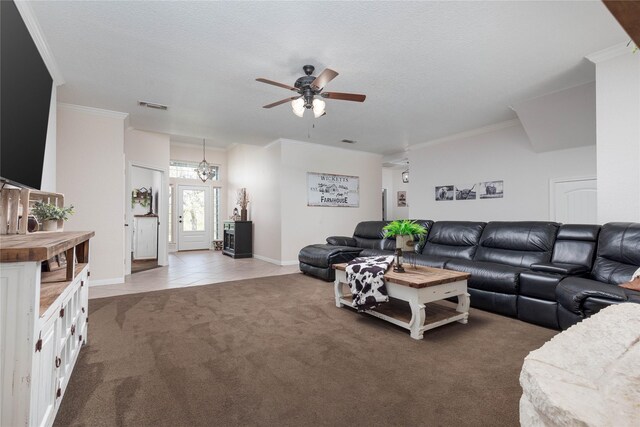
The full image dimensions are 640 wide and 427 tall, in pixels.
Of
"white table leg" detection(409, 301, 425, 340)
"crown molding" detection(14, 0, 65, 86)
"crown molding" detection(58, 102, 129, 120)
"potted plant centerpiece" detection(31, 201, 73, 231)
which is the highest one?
"crown molding" detection(14, 0, 65, 86)

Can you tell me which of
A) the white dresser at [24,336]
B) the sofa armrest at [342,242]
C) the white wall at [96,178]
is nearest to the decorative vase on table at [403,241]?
the sofa armrest at [342,242]

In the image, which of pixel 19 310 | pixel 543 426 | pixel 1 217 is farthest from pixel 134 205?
pixel 543 426

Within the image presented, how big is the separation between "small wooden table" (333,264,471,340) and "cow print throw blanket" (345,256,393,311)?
6 centimetres

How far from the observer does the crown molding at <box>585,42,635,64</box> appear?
111 inches

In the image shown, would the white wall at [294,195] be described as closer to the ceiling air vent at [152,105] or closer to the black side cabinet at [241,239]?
the black side cabinet at [241,239]

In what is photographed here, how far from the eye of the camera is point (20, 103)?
7.04 ft

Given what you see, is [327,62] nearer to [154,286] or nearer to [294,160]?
[294,160]

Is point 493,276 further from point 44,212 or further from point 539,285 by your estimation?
point 44,212

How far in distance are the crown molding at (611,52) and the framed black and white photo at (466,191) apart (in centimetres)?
294

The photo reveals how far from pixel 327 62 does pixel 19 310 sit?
9.98 ft

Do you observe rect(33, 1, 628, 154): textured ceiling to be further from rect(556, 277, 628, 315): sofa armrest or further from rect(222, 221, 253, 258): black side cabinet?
rect(222, 221, 253, 258): black side cabinet

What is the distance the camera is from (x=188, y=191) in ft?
28.6

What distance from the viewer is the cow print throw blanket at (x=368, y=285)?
2744 mm

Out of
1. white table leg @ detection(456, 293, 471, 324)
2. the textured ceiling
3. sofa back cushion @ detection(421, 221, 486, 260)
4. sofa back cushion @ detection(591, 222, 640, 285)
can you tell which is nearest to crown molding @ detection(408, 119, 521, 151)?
the textured ceiling
